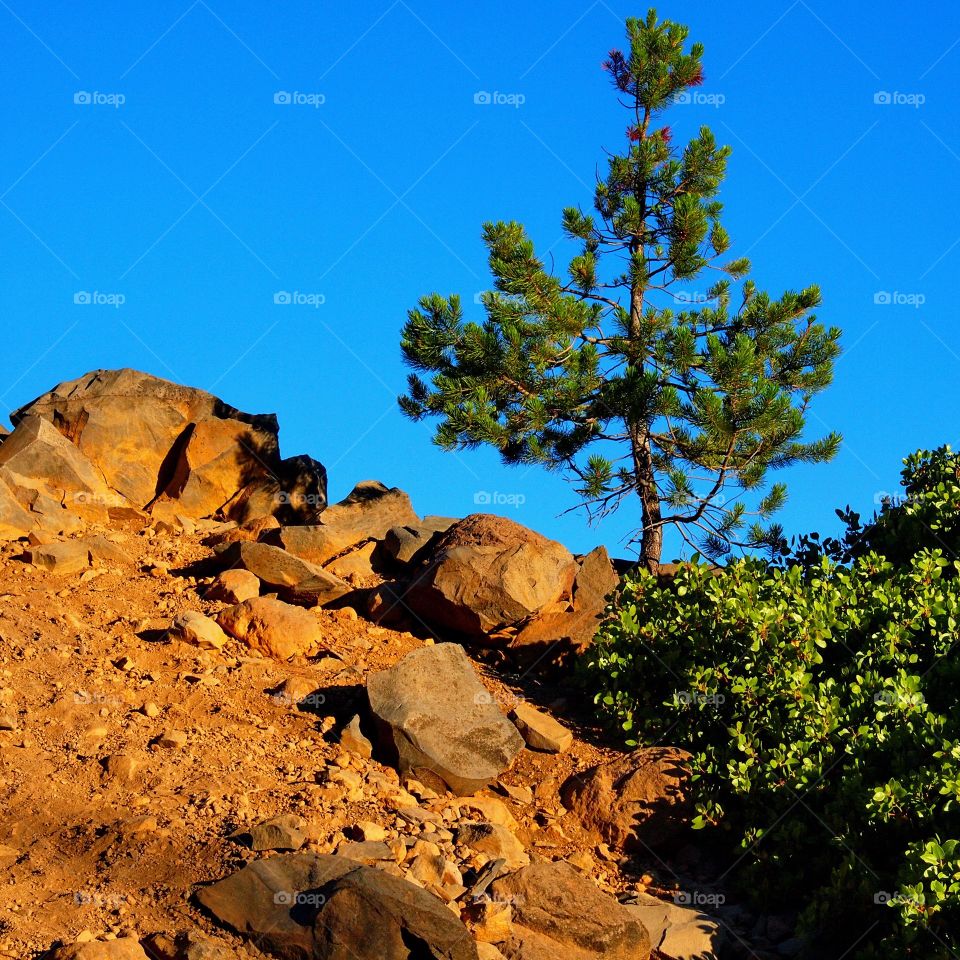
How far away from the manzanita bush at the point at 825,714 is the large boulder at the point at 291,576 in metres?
2.55

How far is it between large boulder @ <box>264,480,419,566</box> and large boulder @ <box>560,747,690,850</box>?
4062 mm

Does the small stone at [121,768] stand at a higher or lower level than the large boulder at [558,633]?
lower

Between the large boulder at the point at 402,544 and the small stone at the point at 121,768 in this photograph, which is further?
the large boulder at the point at 402,544

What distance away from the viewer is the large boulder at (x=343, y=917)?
18.5 feet

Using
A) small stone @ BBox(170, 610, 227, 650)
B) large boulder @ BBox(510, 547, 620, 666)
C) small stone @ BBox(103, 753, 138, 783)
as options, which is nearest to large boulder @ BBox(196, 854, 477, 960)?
small stone @ BBox(103, 753, 138, 783)

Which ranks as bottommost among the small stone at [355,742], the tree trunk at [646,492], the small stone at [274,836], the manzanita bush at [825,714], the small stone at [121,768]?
the small stone at [121,768]

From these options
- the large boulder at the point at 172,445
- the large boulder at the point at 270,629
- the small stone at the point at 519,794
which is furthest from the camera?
the large boulder at the point at 172,445

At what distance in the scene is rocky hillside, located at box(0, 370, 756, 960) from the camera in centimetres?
594

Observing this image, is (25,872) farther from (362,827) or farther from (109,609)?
(109,609)

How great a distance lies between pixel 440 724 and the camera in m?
7.96

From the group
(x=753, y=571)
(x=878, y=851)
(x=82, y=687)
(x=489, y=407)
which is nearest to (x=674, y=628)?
(x=753, y=571)

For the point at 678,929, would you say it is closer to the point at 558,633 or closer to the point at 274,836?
the point at 274,836

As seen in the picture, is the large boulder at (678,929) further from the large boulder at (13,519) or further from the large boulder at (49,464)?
the large boulder at (49,464)

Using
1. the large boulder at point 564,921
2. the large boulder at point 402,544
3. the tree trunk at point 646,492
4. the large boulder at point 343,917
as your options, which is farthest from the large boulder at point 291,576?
the tree trunk at point 646,492
